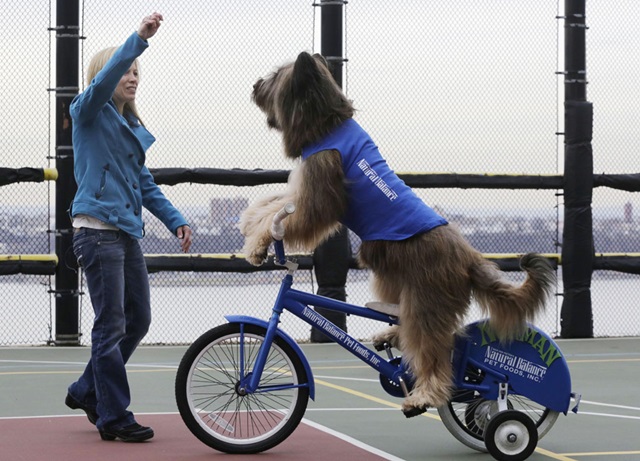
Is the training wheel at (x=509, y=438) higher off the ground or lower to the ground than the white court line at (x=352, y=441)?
higher

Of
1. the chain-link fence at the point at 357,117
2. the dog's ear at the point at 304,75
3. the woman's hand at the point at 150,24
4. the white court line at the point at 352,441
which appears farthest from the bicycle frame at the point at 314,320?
the chain-link fence at the point at 357,117

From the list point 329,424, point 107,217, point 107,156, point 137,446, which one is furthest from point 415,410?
point 107,156

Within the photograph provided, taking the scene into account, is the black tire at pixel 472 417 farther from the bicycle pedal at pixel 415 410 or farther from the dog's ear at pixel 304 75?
the dog's ear at pixel 304 75

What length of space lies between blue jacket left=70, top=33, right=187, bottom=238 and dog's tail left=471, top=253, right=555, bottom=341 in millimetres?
1818

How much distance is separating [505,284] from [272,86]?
143 centimetres

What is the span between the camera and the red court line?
18.6 ft

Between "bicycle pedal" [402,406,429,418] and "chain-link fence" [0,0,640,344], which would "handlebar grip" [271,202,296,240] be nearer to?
"bicycle pedal" [402,406,429,418]

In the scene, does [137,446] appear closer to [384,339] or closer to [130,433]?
[130,433]

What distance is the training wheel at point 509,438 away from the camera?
5641 millimetres

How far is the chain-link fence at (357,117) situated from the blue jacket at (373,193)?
4933mm

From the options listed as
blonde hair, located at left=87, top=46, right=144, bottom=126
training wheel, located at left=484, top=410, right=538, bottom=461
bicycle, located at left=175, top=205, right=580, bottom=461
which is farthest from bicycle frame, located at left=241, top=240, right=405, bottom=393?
blonde hair, located at left=87, top=46, right=144, bottom=126

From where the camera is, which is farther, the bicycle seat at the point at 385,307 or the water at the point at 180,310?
the water at the point at 180,310

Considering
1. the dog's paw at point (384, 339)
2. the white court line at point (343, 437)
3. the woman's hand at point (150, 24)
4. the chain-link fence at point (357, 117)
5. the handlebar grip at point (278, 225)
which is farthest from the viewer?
the chain-link fence at point (357, 117)

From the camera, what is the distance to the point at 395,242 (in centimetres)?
553
